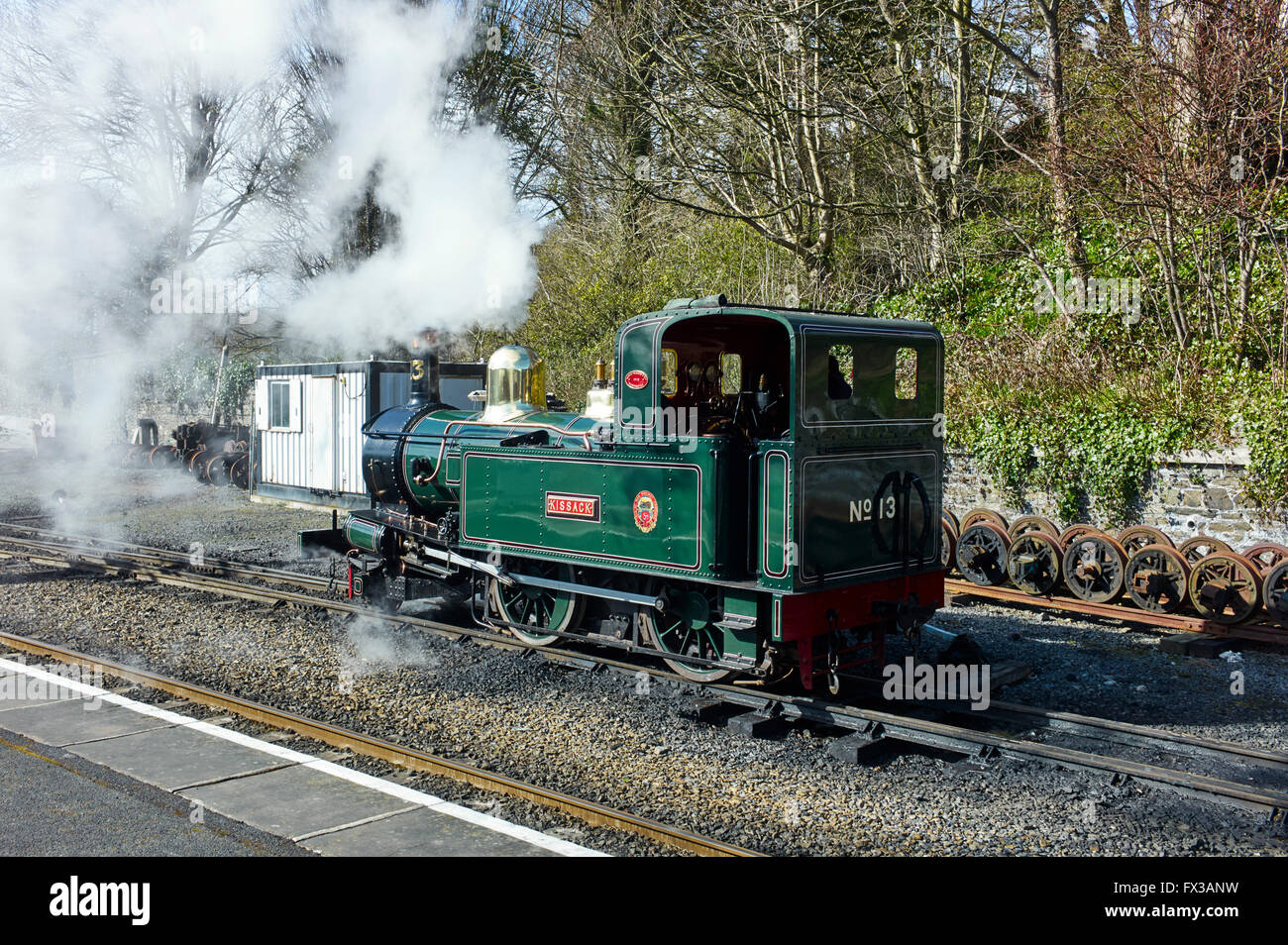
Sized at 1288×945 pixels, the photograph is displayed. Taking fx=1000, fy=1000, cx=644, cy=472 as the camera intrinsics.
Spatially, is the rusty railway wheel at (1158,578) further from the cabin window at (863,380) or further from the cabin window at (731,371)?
the cabin window at (731,371)

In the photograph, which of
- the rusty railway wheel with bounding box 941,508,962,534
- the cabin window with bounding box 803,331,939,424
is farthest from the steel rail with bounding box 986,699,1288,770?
the rusty railway wheel with bounding box 941,508,962,534

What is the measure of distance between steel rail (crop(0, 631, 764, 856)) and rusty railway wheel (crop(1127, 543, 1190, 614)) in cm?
662

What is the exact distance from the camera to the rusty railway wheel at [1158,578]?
943cm

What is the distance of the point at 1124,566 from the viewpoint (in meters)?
9.80

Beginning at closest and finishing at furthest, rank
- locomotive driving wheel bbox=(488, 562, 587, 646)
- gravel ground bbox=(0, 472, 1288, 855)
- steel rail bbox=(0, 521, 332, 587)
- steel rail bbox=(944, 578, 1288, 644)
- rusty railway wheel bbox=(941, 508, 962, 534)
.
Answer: gravel ground bbox=(0, 472, 1288, 855)
locomotive driving wheel bbox=(488, 562, 587, 646)
steel rail bbox=(944, 578, 1288, 644)
rusty railway wheel bbox=(941, 508, 962, 534)
steel rail bbox=(0, 521, 332, 587)

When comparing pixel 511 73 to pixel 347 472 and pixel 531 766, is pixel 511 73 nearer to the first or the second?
pixel 347 472

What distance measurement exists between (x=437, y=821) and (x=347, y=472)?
532 inches

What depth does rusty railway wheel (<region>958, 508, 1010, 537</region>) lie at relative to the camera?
429 inches

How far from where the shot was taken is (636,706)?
267 inches

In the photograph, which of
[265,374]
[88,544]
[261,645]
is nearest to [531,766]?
[261,645]

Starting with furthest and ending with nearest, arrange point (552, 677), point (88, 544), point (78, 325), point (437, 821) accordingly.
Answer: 1. point (78, 325)
2. point (88, 544)
3. point (552, 677)
4. point (437, 821)

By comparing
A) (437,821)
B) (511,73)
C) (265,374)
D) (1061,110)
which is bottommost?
(437,821)

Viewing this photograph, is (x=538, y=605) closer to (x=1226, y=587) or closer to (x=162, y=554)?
(x=1226, y=587)

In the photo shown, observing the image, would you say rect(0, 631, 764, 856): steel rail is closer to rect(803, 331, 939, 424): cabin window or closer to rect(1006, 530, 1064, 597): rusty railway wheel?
rect(803, 331, 939, 424): cabin window
